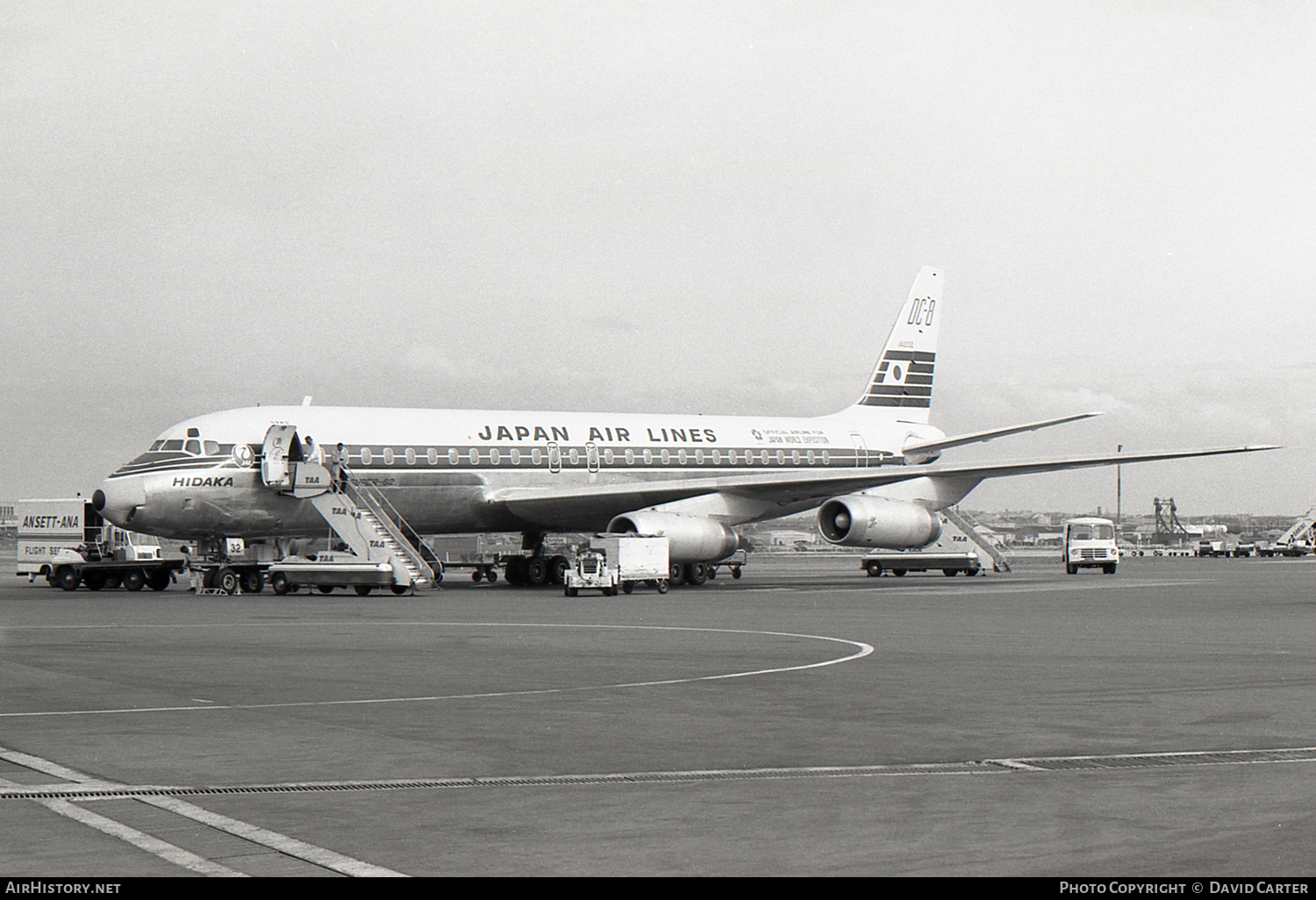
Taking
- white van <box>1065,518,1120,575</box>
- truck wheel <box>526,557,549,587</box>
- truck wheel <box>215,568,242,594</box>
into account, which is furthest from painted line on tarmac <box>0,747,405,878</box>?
white van <box>1065,518,1120,575</box>

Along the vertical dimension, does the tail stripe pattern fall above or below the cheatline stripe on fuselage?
above

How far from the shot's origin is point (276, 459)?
3681 cm

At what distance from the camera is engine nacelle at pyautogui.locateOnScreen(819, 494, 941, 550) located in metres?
42.7

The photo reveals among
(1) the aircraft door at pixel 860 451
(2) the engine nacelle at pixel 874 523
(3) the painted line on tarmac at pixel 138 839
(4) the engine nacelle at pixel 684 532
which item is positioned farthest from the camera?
(1) the aircraft door at pixel 860 451

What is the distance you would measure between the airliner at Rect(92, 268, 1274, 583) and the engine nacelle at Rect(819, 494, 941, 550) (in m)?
0.05

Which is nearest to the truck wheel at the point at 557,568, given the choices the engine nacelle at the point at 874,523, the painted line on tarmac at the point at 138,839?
the engine nacelle at the point at 874,523

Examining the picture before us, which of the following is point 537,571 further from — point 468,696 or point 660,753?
point 660,753

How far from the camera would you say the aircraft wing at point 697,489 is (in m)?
40.8

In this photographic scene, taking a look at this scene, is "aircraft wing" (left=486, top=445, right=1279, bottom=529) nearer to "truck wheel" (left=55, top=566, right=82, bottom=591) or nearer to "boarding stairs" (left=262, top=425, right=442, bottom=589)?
"boarding stairs" (left=262, top=425, right=442, bottom=589)

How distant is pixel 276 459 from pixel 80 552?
1202cm

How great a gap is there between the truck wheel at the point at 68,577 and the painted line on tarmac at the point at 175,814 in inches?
1390

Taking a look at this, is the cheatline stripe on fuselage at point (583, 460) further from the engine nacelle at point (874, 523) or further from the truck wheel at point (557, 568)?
the truck wheel at point (557, 568)

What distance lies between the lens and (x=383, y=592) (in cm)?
3859

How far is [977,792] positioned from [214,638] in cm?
1486
